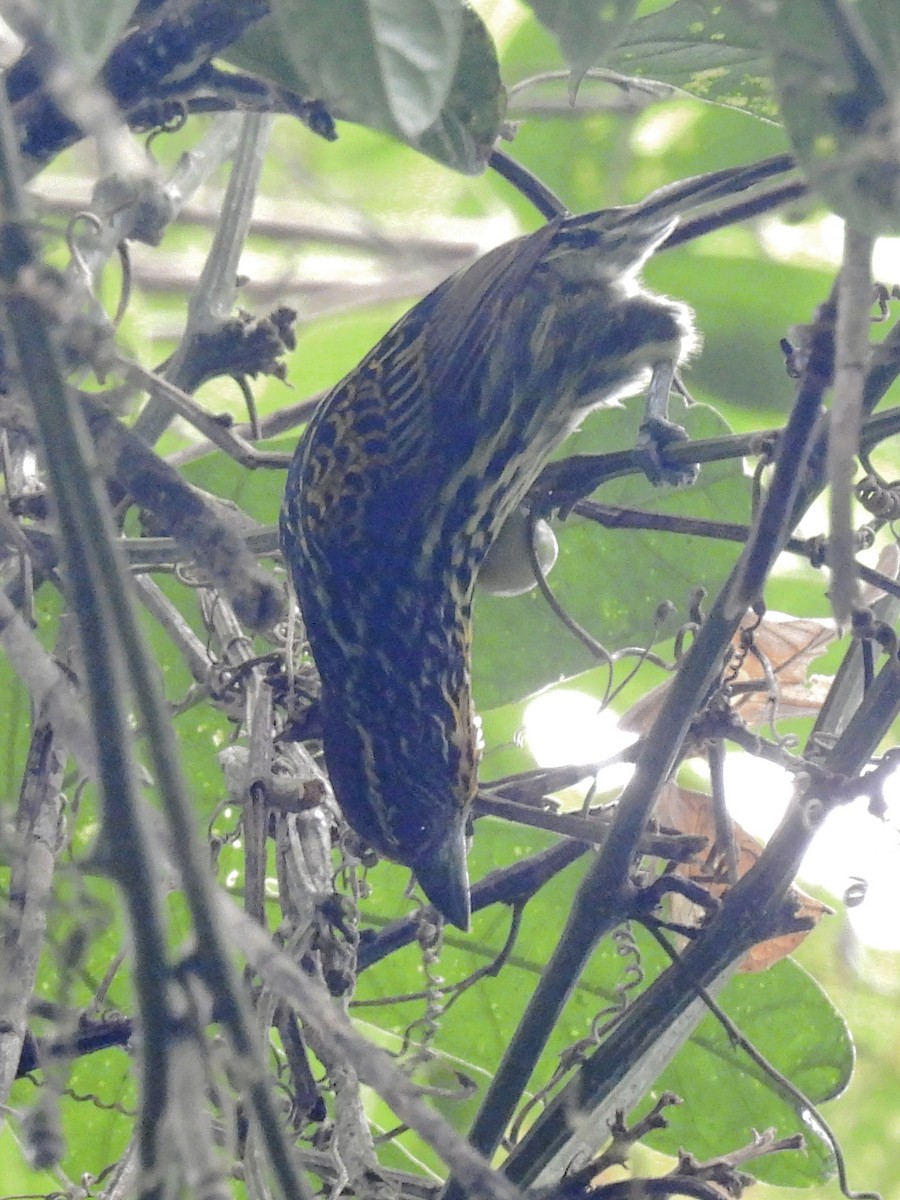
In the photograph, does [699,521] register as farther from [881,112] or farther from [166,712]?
[166,712]

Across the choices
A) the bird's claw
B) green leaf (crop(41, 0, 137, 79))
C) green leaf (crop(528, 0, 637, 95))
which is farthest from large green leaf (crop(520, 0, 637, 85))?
the bird's claw

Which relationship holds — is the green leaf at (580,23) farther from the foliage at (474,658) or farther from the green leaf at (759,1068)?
the green leaf at (759,1068)

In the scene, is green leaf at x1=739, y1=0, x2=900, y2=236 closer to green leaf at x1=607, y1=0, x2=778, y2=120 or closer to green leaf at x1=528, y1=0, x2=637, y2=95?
green leaf at x1=528, y1=0, x2=637, y2=95

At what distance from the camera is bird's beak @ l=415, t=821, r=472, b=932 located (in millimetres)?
1533

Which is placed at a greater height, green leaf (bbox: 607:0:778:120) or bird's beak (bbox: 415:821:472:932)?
green leaf (bbox: 607:0:778:120)

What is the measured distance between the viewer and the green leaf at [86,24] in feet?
2.47

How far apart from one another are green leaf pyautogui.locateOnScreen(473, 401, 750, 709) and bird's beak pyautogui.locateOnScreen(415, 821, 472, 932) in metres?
0.41

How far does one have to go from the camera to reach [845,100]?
0.79m

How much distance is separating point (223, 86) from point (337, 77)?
62cm


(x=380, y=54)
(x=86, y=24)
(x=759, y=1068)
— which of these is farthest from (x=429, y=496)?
(x=86, y=24)

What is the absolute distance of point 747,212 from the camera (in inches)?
58.9

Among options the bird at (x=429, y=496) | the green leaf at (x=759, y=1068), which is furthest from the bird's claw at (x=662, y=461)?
the green leaf at (x=759, y=1068)

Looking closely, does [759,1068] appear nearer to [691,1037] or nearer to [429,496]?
[691,1037]

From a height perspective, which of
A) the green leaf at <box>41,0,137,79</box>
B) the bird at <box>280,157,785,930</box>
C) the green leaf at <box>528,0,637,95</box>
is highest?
the bird at <box>280,157,785,930</box>
